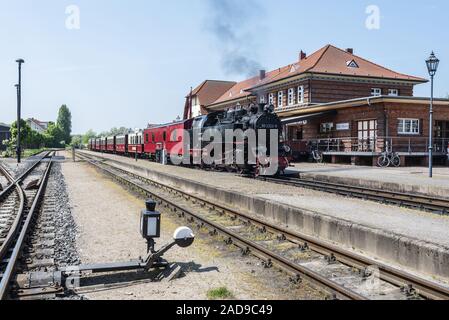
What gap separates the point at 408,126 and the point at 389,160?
3.49m

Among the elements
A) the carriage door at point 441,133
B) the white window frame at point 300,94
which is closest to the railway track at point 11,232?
the carriage door at point 441,133

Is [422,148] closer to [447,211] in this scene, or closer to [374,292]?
[447,211]

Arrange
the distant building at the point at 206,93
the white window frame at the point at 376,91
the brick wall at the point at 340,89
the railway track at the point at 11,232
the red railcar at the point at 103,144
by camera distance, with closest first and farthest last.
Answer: the railway track at the point at 11,232 → the brick wall at the point at 340,89 → the white window frame at the point at 376,91 → the distant building at the point at 206,93 → the red railcar at the point at 103,144

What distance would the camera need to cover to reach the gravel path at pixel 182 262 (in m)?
5.16

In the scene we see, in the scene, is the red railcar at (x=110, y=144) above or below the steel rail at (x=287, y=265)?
above

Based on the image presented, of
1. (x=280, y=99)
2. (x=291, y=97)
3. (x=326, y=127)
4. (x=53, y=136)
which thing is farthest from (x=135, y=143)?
(x=53, y=136)

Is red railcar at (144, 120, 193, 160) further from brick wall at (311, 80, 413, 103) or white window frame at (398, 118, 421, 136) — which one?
white window frame at (398, 118, 421, 136)

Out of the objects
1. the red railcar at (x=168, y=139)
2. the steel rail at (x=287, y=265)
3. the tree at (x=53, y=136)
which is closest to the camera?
the steel rail at (x=287, y=265)

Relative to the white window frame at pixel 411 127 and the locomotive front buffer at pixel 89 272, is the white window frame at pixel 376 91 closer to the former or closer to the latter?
the white window frame at pixel 411 127

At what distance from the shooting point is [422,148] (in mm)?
26562

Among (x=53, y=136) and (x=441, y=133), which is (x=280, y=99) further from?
(x=53, y=136)

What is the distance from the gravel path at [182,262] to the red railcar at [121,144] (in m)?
38.8

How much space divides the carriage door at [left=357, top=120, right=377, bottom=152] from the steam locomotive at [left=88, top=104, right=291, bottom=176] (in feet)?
30.2

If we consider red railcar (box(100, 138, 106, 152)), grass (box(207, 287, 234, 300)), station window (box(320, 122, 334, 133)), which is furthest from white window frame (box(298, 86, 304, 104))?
red railcar (box(100, 138, 106, 152))
